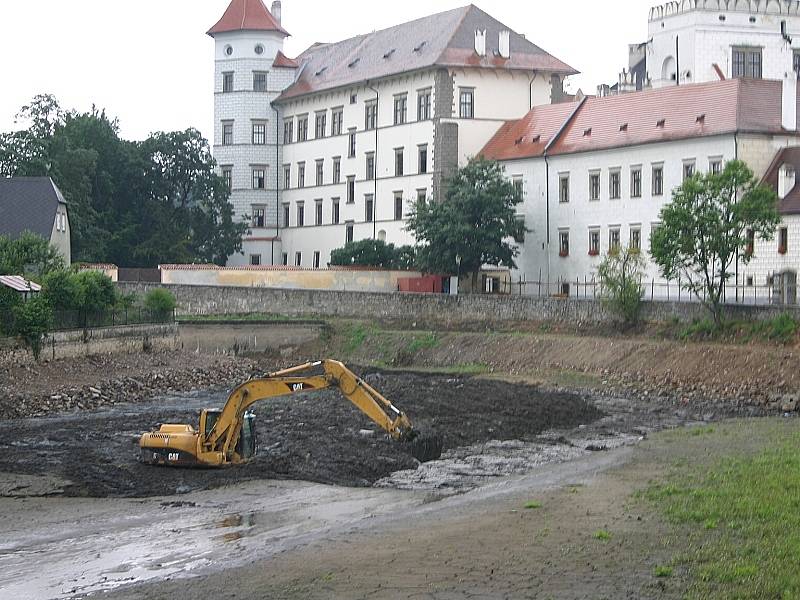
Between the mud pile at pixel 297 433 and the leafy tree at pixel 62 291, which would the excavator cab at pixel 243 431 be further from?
the leafy tree at pixel 62 291

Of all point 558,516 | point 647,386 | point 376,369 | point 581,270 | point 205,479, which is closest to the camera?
point 558,516

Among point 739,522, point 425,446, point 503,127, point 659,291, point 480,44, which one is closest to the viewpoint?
point 739,522

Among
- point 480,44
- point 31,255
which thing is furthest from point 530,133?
point 31,255

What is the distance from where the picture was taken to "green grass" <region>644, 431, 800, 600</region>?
17.6m

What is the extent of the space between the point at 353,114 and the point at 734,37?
75.1ft

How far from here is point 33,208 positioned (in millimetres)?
75812

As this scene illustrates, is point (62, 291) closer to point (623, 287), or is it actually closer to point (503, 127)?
point (623, 287)

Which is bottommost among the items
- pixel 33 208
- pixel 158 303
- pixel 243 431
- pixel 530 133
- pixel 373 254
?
pixel 243 431

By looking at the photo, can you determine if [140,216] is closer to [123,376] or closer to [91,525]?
[123,376]

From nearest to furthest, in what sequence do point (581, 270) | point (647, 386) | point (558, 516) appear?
point (558, 516) < point (647, 386) < point (581, 270)

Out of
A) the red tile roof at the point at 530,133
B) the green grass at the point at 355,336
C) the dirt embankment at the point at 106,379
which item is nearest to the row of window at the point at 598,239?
the red tile roof at the point at 530,133

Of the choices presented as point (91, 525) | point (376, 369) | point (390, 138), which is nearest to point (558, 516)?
point (91, 525)

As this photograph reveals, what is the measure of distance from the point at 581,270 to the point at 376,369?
17807mm

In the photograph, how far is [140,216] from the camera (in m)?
90.2
